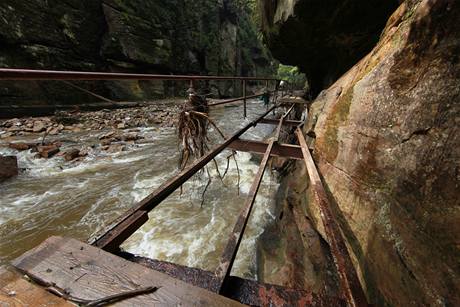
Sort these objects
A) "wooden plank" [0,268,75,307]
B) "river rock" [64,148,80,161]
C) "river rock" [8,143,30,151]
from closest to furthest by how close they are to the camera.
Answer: "wooden plank" [0,268,75,307]
"river rock" [64,148,80,161]
"river rock" [8,143,30,151]

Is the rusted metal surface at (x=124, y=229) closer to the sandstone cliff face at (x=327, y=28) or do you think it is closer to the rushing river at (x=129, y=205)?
the rushing river at (x=129, y=205)

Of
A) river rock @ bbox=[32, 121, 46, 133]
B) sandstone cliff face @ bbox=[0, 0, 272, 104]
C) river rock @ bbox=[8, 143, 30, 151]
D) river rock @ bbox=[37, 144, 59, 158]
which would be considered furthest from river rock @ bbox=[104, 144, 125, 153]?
sandstone cliff face @ bbox=[0, 0, 272, 104]

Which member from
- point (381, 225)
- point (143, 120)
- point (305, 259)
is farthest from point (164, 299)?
point (143, 120)

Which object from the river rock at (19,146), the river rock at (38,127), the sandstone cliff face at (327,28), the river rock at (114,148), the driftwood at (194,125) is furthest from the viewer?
the river rock at (38,127)

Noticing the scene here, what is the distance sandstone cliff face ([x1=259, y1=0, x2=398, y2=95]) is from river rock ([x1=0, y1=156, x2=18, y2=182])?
7425 mm

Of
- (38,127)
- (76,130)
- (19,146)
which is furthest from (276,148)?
(38,127)

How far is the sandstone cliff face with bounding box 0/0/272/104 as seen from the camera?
35.9 feet

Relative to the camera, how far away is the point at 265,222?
152 inches

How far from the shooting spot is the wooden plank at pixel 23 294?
2.50 ft

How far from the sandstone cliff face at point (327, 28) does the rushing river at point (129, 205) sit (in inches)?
148

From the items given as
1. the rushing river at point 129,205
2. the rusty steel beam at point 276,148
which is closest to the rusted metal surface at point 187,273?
the rushing river at point 129,205

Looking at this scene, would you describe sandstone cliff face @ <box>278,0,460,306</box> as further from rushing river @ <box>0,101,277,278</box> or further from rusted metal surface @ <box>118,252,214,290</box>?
rushing river @ <box>0,101,277,278</box>

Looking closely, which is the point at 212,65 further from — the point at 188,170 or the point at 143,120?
the point at 188,170

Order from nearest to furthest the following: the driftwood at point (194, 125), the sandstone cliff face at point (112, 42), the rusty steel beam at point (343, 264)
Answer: the rusty steel beam at point (343, 264), the driftwood at point (194, 125), the sandstone cliff face at point (112, 42)
